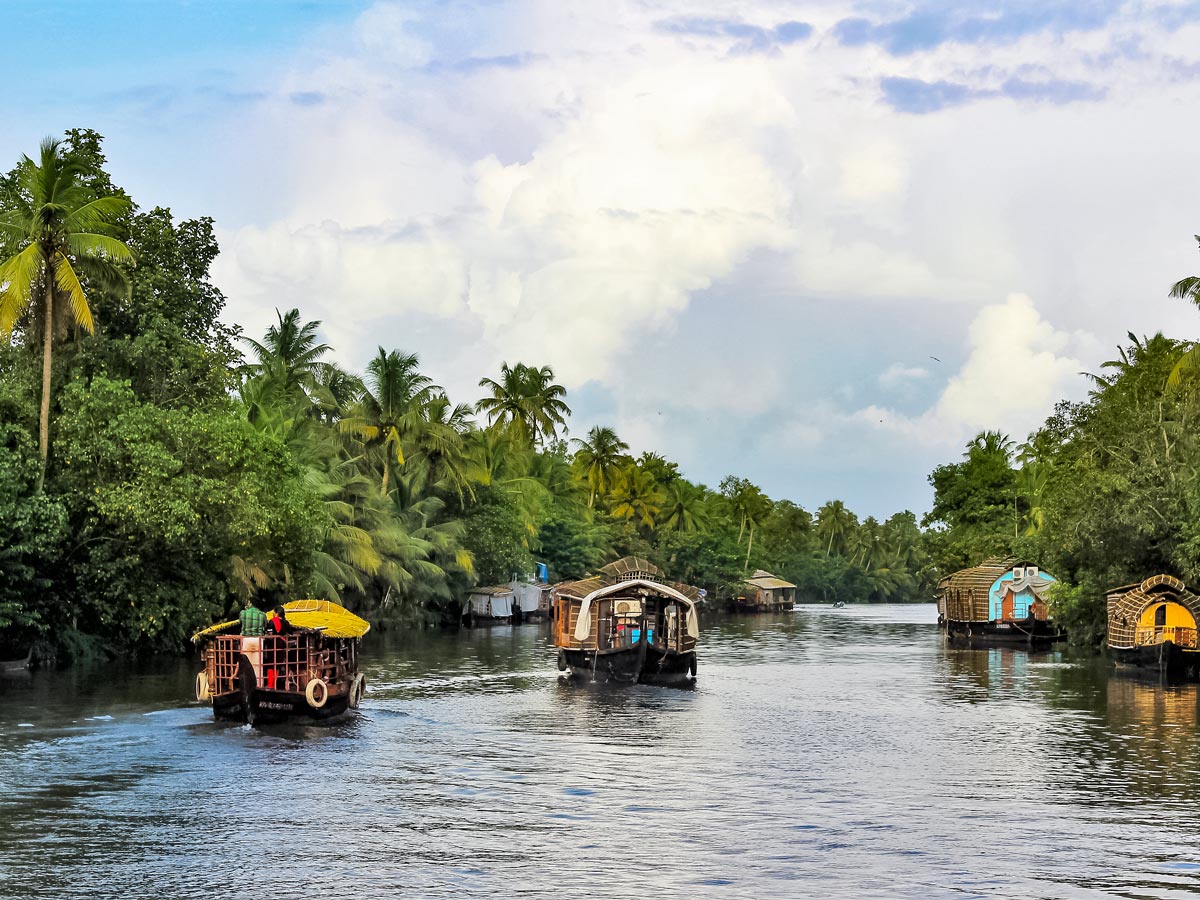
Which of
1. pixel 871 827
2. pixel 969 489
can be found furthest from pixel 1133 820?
pixel 969 489

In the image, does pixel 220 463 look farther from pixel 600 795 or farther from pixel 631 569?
pixel 600 795

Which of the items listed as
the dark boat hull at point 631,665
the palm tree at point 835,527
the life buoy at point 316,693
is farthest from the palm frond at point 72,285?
the palm tree at point 835,527

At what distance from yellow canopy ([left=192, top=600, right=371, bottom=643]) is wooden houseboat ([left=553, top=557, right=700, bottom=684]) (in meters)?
9.10

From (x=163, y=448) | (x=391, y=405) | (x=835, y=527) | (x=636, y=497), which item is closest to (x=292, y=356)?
(x=391, y=405)

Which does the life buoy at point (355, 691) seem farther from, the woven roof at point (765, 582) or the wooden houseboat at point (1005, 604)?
the woven roof at point (765, 582)

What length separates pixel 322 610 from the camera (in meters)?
29.1

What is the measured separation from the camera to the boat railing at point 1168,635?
39.0m

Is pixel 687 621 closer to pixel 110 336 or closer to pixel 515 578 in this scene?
pixel 110 336

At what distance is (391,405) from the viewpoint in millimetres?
65312

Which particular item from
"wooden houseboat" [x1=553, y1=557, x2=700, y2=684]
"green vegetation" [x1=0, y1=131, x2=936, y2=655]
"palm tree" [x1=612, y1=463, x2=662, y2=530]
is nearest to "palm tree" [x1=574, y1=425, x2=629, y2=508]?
"palm tree" [x1=612, y1=463, x2=662, y2=530]

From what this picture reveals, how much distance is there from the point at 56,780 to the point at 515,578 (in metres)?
57.8

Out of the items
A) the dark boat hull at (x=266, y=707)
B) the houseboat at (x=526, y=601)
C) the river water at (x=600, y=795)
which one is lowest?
the river water at (x=600, y=795)

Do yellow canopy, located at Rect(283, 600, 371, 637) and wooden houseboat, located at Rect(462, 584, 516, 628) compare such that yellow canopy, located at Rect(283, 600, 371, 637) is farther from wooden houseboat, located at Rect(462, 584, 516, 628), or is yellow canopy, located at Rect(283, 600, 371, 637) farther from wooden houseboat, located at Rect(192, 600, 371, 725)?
wooden houseboat, located at Rect(462, 584, 516, 628)

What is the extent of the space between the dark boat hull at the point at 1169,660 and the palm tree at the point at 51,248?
99.4 ft
